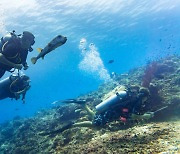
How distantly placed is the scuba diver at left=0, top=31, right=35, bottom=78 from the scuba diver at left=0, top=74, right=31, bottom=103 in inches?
40.9

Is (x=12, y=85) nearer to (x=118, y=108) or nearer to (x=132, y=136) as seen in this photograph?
(x=118, y=108)

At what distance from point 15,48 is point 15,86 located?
176cm

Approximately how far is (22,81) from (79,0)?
23.6m

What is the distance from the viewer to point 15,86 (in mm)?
8297

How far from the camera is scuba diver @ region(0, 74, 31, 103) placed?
810 centimetres

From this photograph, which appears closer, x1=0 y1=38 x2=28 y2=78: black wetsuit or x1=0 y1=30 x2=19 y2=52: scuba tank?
x1=0 y1=38 x2=28 y2=78: black wetsuit

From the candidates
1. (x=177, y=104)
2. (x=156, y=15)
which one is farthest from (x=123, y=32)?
(x=177, y=104)

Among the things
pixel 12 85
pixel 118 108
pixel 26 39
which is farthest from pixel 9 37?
pixel 118 108

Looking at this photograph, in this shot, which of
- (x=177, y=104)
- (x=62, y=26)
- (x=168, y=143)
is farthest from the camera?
(x=62, y=26)

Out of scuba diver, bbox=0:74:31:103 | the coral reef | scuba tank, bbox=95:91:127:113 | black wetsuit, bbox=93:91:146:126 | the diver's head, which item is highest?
the diver's head

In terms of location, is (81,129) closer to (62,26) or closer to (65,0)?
(65,0)

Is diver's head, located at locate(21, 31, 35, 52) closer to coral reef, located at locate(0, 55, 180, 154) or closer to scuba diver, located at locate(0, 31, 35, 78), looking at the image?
scuba diver, located at locate(0, 31, 35, 78)

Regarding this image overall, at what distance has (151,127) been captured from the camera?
7289mm

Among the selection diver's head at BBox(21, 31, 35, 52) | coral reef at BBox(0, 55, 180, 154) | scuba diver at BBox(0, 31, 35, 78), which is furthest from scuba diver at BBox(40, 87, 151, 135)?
diver's head at BBox(21, 31, 35, 52)
